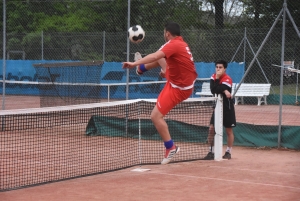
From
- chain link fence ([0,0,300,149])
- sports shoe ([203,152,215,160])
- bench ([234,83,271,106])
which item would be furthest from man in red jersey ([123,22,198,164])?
bench ([234,83,271,106])

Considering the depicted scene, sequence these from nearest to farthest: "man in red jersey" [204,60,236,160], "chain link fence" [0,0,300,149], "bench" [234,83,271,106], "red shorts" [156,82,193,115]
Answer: "red shorts" [156,82,193,115] → "man in red jersey" [204,60,236,160] → "chain link fence" [0,0,300,149] → "bench" [234,83,271,106]

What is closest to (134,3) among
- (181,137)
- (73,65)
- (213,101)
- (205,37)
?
(205,37)

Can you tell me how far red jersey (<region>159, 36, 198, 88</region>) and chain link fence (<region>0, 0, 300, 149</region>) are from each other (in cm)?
412

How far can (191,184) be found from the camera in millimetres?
8047

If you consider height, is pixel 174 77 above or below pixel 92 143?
above

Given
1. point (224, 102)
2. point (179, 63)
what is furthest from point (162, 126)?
point (224, 102)

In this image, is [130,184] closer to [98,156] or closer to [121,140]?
[98,156]

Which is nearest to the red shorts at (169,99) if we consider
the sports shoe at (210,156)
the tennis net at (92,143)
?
the tennis net at (92,143)

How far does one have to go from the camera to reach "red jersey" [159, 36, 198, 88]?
8211 mm

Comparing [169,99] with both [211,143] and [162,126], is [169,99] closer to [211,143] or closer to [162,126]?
[162,126]

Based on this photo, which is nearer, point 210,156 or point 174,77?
point 174,77

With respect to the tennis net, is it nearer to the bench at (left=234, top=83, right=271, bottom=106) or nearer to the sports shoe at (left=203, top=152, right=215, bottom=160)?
the sports shoe at (left=203, top=152, right=215, bottom=160)

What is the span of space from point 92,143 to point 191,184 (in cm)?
412

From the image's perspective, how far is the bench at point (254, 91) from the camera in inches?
817
